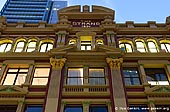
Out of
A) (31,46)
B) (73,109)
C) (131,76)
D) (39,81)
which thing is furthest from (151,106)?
(31,46)

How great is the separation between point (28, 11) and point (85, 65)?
106302 millimetres

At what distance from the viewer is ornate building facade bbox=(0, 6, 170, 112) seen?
1730 centimetres

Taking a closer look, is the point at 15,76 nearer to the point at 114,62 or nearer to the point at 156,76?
the point at 114,62

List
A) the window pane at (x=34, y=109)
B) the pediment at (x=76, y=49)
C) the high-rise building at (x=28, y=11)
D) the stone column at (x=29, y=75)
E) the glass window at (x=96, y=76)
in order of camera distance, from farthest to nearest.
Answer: the high-rise building at (x=28, y=11), the pediment at (x=76, y=49), the glass window at (x=96, y=76), the stone column at (x=29, y=75), the window pane at (x=34, y=109)

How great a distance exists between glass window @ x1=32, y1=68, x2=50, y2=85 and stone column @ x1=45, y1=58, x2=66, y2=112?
708 millimetres

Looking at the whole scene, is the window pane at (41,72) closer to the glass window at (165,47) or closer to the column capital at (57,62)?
the column capital at (57,62)

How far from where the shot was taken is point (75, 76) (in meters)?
19.6

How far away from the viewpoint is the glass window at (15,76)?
19.4m

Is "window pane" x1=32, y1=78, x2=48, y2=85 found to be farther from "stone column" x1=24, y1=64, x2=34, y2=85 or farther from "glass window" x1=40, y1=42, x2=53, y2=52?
"glass window" x1=40, y1=42, x2=53, y2=52

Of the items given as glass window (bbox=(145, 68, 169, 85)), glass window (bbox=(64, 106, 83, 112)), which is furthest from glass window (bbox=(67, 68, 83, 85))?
glass window (bbox=(145, 68, 169, 85))

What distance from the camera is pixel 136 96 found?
17.8 m

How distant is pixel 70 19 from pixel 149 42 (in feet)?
26.0

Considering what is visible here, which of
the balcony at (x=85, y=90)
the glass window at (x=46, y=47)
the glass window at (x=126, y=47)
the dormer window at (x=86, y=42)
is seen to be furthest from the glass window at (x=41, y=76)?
the glass window at (x=126, y=47)

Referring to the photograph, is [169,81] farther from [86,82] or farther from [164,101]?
[86,82]
